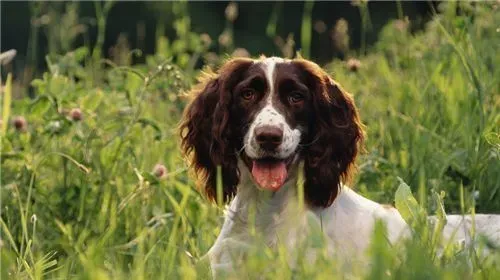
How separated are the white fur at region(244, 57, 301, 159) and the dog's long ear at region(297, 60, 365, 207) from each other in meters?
0.18

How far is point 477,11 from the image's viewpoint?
21.7ft

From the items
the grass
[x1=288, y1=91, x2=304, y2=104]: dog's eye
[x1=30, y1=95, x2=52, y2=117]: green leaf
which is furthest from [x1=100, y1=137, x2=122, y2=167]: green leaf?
[x1=288, y1=91, x2=304, y2=104]: dog's eye

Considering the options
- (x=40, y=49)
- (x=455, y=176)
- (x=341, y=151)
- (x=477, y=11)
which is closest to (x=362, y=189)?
(x=455, y=176)

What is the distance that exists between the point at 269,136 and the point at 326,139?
447 mm

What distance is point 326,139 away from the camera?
16.6ft

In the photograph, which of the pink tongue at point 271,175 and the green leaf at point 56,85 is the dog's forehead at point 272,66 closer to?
the pink tongue at point 271,175

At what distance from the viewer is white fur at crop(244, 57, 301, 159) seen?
474 centimetres

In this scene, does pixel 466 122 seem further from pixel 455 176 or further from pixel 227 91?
pixel 227 91

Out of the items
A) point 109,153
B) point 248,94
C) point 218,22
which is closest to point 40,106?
point 109,153

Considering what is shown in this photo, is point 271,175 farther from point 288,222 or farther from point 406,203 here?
point 406,203

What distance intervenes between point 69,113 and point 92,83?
211cm

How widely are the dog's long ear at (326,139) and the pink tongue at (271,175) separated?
0.59ft

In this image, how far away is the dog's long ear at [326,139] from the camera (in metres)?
4.98

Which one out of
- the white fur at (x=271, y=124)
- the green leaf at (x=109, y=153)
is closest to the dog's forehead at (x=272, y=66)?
the white fur at (x=271, y=124)
